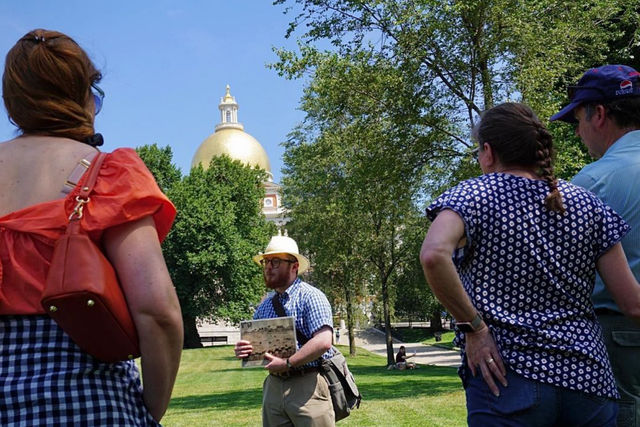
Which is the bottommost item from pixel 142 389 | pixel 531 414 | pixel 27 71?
pixel 531 414

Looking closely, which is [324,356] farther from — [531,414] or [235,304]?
[235,304]

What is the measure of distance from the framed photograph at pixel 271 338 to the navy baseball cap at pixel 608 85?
2552 millimetres

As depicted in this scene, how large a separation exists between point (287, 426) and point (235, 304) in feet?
156

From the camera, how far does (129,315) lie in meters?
2.15

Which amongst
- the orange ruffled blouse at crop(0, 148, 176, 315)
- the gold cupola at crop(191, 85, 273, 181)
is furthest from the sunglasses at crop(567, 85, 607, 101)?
the gold cupola at crop(191, 85, 273, 181)

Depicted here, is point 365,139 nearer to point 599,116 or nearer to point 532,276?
point 599,116

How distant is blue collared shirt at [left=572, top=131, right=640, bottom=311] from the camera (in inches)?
137

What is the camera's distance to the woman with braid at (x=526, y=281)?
282cm

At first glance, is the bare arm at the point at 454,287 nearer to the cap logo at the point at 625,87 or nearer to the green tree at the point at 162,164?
the cap logo at the point at 625,87

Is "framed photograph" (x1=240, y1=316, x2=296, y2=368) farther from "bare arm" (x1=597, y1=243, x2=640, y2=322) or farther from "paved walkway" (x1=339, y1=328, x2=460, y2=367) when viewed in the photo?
"paved walkway" (x1=339, y1=328, x2=460, y2=367)

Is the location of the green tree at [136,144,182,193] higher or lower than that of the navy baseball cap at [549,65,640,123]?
higher

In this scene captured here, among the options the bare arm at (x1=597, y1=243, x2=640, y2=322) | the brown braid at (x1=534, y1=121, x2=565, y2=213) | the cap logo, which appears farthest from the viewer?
the cap logo

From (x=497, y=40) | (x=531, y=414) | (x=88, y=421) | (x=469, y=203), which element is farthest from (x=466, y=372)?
(x=497, y=40)

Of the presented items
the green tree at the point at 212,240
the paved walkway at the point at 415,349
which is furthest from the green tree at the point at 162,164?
the paved walkway at the point at 415,349
